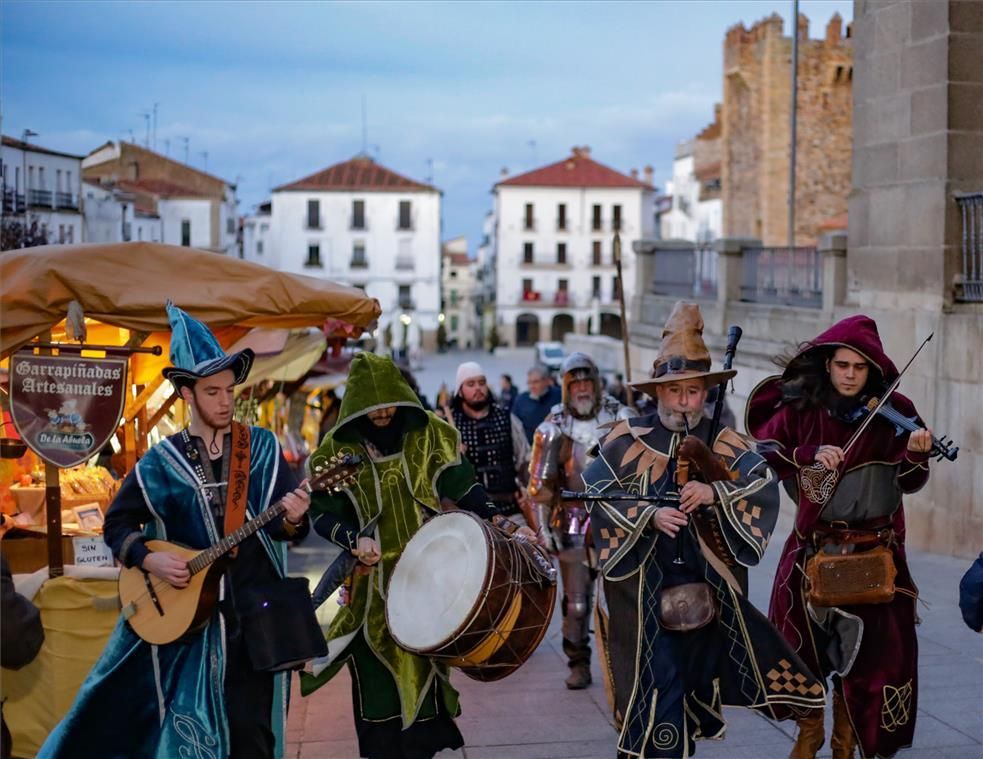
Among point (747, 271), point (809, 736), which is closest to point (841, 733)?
point (809, 736)

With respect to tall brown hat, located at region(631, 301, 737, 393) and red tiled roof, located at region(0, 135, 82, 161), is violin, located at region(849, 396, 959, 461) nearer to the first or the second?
tall brown hat, located at region(631, 301, 737, 393)

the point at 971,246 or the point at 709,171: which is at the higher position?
the point at 709,171

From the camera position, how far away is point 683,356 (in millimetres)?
5898

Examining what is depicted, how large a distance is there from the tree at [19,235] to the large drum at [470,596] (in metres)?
24.2

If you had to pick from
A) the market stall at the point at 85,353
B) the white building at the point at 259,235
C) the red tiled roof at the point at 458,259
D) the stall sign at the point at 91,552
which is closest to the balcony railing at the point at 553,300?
the white building at the point at 259,235

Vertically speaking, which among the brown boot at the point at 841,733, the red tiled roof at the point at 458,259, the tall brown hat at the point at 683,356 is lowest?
the brown boot at the point at 841,733

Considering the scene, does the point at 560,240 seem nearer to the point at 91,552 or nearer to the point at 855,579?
the point at 91,552

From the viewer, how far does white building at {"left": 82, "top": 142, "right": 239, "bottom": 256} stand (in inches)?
3056

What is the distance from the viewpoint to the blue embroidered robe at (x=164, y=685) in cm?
555

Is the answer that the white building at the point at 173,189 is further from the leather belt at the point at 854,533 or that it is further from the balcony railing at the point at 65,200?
the leather belt at the point at 854,533

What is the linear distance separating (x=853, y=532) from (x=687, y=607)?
3.29ft

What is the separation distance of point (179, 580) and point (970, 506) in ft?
26.1

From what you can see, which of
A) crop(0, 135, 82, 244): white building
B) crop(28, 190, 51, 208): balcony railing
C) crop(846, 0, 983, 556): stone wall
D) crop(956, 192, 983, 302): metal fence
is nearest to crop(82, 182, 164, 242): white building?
crop(0, 135, 82, 244): white building

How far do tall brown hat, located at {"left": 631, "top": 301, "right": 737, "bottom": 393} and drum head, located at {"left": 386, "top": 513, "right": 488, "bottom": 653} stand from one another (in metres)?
0.93
